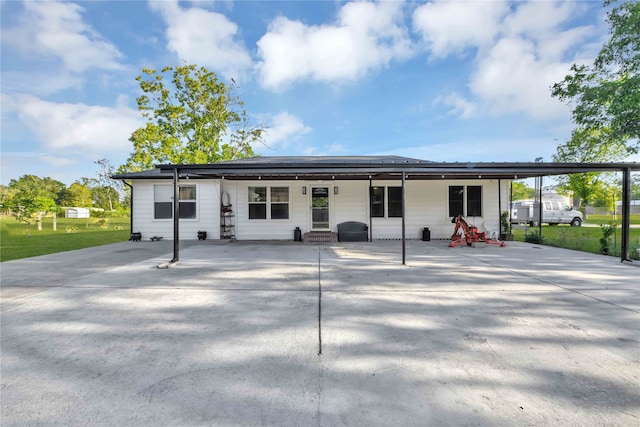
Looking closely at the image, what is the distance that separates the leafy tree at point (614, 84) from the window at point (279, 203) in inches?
553

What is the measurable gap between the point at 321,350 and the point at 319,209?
9.12 m

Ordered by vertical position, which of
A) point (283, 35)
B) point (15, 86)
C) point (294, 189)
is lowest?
point (294, 189)

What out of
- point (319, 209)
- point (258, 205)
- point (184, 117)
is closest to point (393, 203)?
point (319, 209)

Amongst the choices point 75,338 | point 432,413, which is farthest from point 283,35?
point 432,413

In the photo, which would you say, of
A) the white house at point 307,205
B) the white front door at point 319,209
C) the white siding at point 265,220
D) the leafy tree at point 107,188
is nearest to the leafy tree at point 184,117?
the white house at point 307,205

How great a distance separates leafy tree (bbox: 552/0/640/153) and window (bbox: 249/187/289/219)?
14168mm

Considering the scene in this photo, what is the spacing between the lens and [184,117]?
1972 centimetres

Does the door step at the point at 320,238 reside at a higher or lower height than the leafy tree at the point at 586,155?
lower

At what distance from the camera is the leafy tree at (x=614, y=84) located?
441 inches

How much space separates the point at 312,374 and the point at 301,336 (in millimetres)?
693

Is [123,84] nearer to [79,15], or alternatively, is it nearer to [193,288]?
[79,15]

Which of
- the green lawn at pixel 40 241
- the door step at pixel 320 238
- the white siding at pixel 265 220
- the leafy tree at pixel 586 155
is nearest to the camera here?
the green lawn at pixel 40 241

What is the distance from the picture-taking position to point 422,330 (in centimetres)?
299

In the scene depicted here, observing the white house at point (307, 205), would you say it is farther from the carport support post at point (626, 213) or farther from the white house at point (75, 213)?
the white house at point (75, 213)
